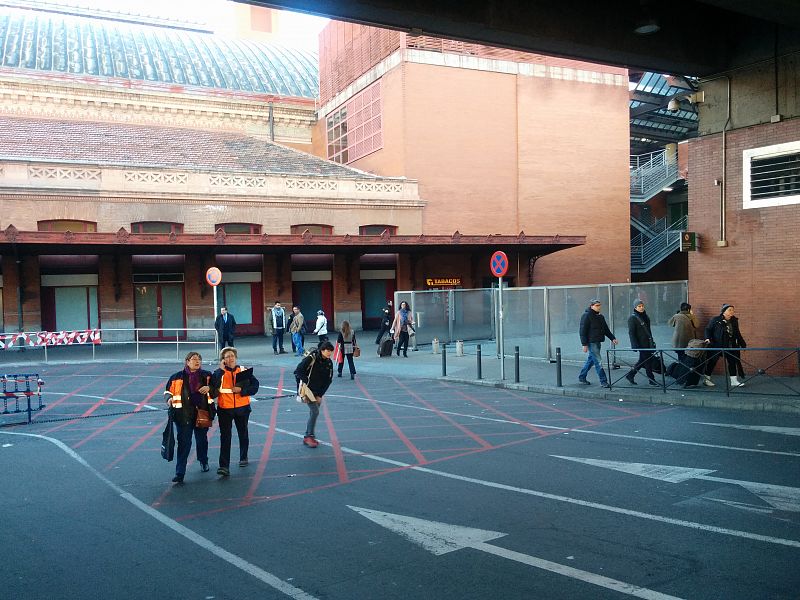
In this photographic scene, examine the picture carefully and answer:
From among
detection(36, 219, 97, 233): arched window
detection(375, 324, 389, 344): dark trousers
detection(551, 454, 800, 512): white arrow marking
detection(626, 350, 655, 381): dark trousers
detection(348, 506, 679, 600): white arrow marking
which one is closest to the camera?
detection(348, 506, 679, 600): white arrow marking

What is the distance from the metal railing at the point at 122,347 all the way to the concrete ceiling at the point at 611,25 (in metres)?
14.8

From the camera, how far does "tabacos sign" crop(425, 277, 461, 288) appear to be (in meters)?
34.7

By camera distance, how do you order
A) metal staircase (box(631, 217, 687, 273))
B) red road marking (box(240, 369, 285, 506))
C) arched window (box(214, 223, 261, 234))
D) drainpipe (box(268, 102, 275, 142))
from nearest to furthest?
red road marking (box(240, 369, 285, 506)) < arched window (box(214, 223, 261, 234)) < metal staircase (box(631, 217, 687, 273)) < drainpipe (box(268, 102, 275, 142))

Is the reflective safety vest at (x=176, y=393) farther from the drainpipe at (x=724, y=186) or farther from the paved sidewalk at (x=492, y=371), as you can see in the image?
the drainpipe at (x=724, y=186)

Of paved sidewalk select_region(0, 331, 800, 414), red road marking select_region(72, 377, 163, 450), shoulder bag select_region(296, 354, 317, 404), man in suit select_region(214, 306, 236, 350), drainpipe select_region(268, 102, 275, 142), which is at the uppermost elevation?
drainpipe select_region(268, 102, 275, 142)

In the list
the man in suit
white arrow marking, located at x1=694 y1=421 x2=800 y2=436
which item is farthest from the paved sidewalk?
white arrow marking, located at x1=694 y1=421 x2=800 y2=436

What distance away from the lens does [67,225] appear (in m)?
29.4

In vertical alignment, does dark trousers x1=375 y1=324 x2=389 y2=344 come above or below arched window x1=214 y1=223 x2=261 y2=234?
below

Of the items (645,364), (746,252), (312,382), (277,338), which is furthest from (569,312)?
(312,382)

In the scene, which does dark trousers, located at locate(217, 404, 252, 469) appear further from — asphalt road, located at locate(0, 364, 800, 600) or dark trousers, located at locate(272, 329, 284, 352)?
dark trousers, located at locate(272, 329, 284, 352)

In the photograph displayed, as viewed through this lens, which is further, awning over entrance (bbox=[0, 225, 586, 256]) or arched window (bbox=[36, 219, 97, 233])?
arched window (bbox=[36, 219, 97, 233])

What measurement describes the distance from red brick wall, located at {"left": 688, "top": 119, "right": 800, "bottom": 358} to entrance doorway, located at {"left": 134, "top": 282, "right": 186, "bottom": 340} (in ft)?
69.3

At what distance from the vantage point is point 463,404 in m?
14.4

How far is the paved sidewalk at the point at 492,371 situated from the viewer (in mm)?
13414
